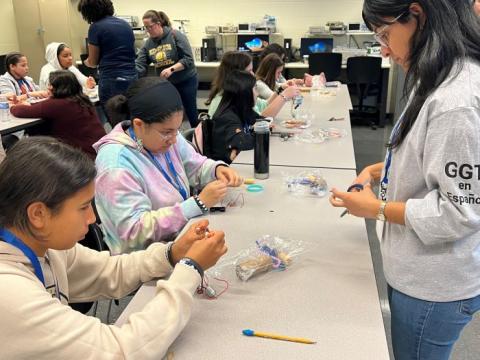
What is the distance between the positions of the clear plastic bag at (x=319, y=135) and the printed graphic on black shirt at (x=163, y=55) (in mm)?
2470

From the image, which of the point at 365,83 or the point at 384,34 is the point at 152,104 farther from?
the point at 365,83

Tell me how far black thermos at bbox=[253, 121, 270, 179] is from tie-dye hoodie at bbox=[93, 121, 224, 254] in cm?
48

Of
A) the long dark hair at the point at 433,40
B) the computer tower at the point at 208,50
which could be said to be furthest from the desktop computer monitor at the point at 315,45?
the long dark hair at the point at 433,40

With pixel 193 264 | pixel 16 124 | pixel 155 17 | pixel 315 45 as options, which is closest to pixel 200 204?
pixel 193 264

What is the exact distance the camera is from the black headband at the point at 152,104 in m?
1.54

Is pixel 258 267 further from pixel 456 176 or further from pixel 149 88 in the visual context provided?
pixel 149 88

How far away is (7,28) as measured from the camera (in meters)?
7.10

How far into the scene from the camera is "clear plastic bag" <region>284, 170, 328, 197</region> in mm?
1843

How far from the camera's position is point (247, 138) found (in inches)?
102

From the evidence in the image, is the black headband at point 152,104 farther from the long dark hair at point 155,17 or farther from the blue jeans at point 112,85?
the long dark hair at point 155,17

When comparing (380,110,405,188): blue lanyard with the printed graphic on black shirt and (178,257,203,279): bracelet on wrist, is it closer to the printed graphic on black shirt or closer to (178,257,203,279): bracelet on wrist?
(178,257,203,279): bracelet on wrist

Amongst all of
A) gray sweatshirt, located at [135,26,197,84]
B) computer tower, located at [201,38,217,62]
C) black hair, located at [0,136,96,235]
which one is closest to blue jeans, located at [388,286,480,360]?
black hair, located at [0,136,96,235]

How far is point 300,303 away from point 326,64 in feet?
18.3

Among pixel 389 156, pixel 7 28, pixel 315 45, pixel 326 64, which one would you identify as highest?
pixel 7 28
